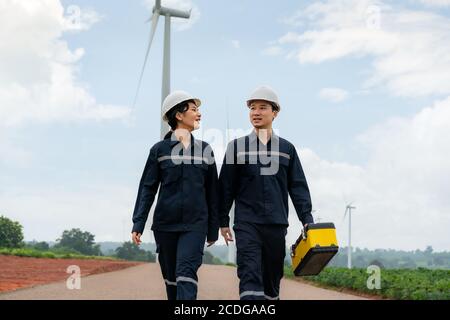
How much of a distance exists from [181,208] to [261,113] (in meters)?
1.10

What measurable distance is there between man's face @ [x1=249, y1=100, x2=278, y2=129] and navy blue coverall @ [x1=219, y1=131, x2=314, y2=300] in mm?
142

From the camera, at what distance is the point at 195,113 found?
5938mm

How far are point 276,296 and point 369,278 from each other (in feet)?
37.7

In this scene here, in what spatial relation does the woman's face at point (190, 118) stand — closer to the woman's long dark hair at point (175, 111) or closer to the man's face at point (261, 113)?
the woman's long dark hair at point (175, 111)

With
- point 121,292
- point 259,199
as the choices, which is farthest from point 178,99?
point 121,292

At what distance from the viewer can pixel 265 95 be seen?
5902 mm

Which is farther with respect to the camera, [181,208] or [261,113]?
[261,113]

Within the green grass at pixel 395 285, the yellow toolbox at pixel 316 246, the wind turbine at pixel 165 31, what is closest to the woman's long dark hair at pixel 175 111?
the yellow toolbox at pixel 316 246

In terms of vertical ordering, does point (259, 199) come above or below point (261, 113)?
below

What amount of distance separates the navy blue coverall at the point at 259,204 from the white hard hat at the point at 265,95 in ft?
1.10

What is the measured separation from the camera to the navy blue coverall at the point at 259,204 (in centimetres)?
574

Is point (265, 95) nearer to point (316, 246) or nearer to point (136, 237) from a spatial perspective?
point (316, 246)

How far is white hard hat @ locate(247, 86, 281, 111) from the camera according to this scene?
19.3 ft
